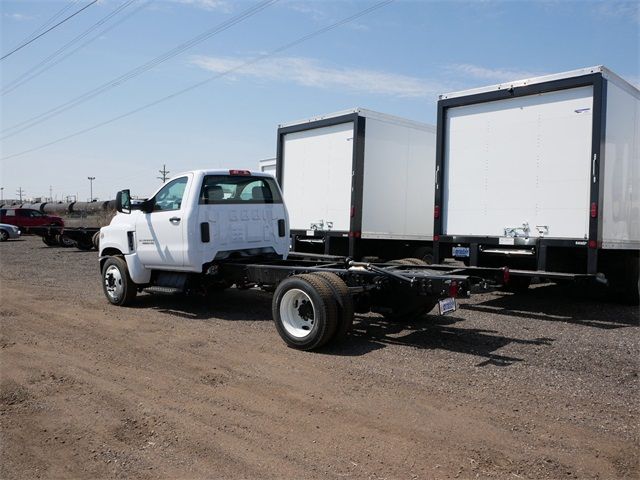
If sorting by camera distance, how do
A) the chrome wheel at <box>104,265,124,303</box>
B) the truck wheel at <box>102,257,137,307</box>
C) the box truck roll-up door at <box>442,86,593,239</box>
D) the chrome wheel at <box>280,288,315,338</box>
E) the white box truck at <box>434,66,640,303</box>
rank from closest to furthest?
the chrome wheel at <box>280,288,315,338</box> → the white box truck at <box>434,66,640,303</box> → the box truck roll-up door at <box>442,86,593,239</box> → the truck wheel at <box>102,257,137,307</box> → the chrome wheel at <box>104,265,124,303</box>

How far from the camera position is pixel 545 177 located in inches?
351

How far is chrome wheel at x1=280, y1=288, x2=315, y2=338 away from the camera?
6.75 metres

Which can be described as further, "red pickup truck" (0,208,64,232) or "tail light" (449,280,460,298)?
"red pickup truck" (0,208,64,232)

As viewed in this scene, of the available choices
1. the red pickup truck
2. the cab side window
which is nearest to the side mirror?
the cab side window

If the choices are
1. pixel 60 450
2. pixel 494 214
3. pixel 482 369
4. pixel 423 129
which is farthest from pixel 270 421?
pixel 423 129

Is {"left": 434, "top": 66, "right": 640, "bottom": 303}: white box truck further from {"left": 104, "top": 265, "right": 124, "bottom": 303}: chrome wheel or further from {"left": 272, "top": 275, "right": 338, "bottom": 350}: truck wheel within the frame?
{"left": 104, "top": 265, "right": 124, "bottom": 303}: chrome wheel

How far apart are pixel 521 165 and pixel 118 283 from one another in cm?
682

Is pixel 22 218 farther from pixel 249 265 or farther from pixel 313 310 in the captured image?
pixel 313 310

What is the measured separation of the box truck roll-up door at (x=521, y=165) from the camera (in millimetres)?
8570

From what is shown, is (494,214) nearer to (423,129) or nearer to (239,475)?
(423,129)

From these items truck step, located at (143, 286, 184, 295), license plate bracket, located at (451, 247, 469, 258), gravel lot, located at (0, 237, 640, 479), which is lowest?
gravel lot, located at (0, 237, 640, 479)

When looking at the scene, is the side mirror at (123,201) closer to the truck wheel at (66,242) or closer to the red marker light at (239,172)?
the red marker light at (239,172)

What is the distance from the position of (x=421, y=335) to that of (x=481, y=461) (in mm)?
3661

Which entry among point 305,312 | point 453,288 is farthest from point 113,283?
point 453,288
